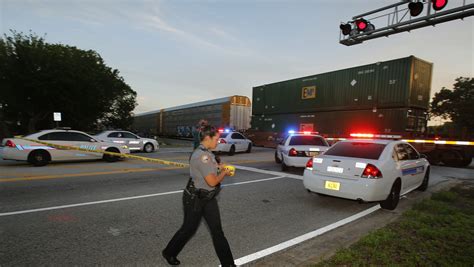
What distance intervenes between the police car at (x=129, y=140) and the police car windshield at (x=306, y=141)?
9.79 m

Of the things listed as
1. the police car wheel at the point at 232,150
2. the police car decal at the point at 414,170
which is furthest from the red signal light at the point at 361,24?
the police car wheel at the point at 232,150

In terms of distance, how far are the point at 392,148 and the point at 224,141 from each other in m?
10.6

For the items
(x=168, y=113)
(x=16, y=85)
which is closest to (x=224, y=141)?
(x=16, y=85)

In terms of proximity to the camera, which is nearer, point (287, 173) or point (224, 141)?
point (287, 173)

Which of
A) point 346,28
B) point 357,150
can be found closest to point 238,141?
point 346,28

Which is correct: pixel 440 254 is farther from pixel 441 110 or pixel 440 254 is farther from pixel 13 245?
pixel 441 110

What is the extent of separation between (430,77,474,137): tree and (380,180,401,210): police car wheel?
130 feet

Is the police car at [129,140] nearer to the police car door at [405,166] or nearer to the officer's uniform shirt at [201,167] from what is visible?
the officer's uniform shirt at [201,167]

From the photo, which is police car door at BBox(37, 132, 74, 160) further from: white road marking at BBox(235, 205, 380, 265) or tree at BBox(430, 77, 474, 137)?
tree at BBox(430, 77, 474, 137)

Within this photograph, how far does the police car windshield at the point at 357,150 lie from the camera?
5.36 metres

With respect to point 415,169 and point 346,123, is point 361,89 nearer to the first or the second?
point 346,123

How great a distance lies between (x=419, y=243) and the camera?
351cm

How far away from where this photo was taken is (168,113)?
40094mm

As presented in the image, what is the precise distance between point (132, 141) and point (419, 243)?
14.5 m
